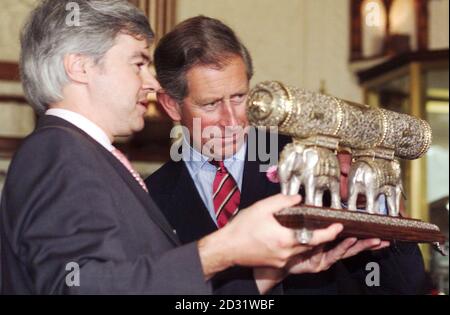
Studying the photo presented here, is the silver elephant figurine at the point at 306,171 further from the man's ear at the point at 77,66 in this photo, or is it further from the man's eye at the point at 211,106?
the man's eye at the point at 211,106

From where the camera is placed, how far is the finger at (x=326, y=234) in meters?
1.61

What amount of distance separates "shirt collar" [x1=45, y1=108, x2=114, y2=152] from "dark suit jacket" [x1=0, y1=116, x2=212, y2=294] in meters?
0.07

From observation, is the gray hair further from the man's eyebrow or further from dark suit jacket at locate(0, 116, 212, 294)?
dark suit jacket at locate(0, 116, 212, 294)

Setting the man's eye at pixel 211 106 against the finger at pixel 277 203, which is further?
the man's eye at pixel 211 106

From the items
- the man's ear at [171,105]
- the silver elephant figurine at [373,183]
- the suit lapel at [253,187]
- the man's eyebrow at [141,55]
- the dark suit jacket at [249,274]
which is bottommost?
the dark suit jacket at [249,274]

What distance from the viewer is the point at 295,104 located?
Answer: 1.70 m

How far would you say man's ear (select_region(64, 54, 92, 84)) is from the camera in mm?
1884

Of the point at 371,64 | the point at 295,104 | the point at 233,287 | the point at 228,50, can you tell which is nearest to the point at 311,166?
the point at 295,104

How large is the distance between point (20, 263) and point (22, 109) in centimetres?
419

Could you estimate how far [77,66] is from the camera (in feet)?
6.20

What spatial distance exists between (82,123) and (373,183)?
0.64 m

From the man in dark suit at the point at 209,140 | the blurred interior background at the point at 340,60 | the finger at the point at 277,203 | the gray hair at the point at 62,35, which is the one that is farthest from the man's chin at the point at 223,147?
the blurred interior background at the point at 340,60

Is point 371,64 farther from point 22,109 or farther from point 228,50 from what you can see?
point 228,50

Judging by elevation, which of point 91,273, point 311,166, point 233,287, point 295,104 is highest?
point 295,104
